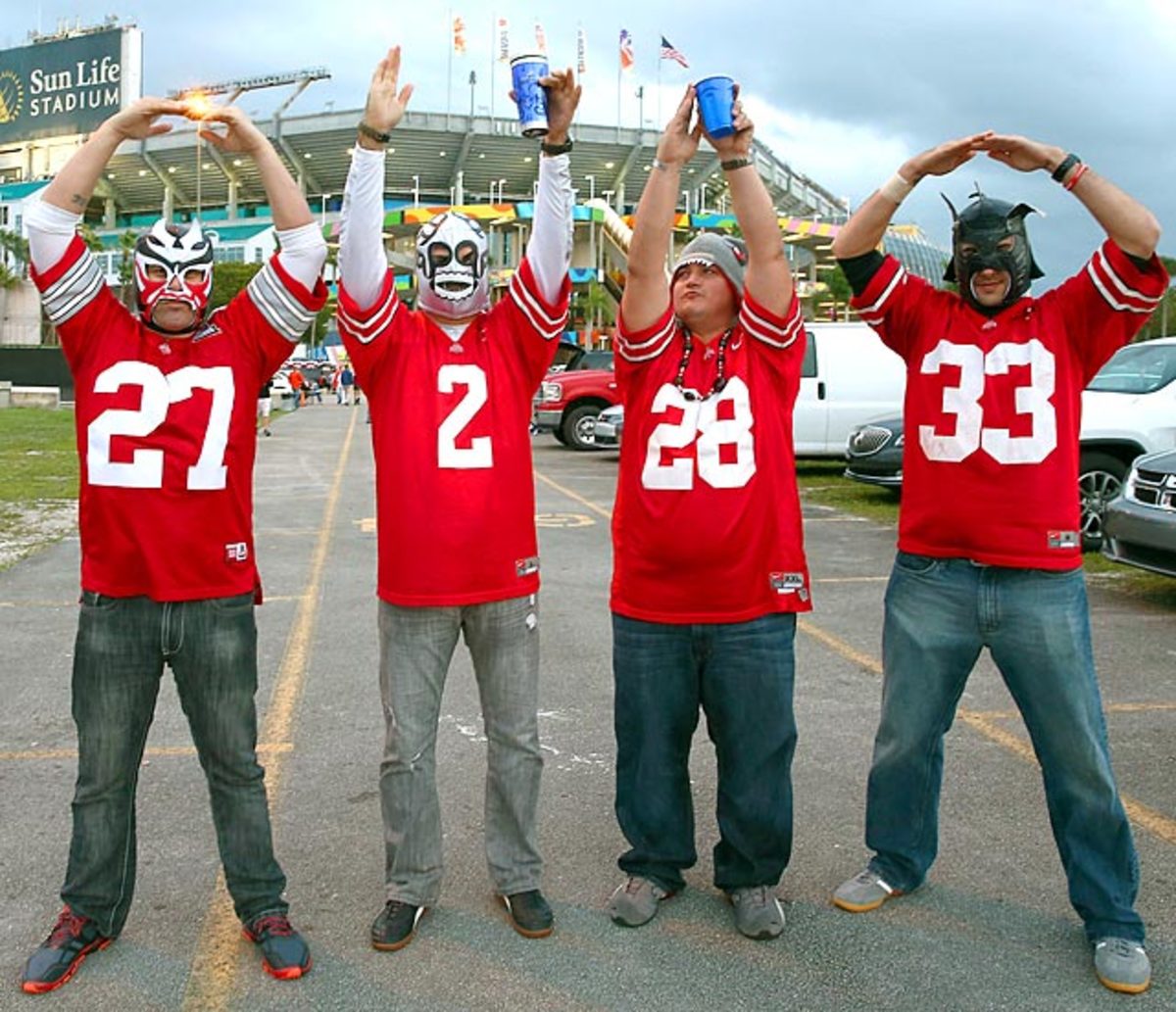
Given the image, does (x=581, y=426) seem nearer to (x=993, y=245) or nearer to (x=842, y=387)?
(x=842, y=387)

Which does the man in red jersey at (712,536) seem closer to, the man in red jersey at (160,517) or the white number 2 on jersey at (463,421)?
the white number 2 on jersey at (463,421)

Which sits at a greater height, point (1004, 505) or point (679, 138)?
point (679, 138)

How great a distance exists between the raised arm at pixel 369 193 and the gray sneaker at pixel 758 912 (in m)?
2.04

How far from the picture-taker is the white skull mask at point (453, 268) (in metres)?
3.43

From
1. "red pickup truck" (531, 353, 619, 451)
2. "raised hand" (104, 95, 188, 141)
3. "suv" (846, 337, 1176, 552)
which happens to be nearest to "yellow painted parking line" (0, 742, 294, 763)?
"raised hand" (104, 95, 188, 141)

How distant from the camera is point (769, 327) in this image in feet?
11.3

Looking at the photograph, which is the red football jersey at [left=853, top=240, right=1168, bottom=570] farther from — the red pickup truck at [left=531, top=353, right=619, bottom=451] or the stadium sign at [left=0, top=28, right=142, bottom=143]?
the stadium sign at [left=0, top=28, right=142, bottom=143]

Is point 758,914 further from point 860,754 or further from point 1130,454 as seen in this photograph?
point 1130,454

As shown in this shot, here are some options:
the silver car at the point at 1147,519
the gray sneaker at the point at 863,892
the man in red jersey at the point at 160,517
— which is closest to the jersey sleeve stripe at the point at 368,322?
the man in red jersey at the point at 160,517

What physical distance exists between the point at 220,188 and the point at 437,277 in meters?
110

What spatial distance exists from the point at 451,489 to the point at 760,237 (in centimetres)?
115

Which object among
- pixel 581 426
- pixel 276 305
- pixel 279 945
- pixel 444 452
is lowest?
pixel 279 945

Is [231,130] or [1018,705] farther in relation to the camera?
[1018,705]

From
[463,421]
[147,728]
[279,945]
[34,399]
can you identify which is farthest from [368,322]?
[34,399]
